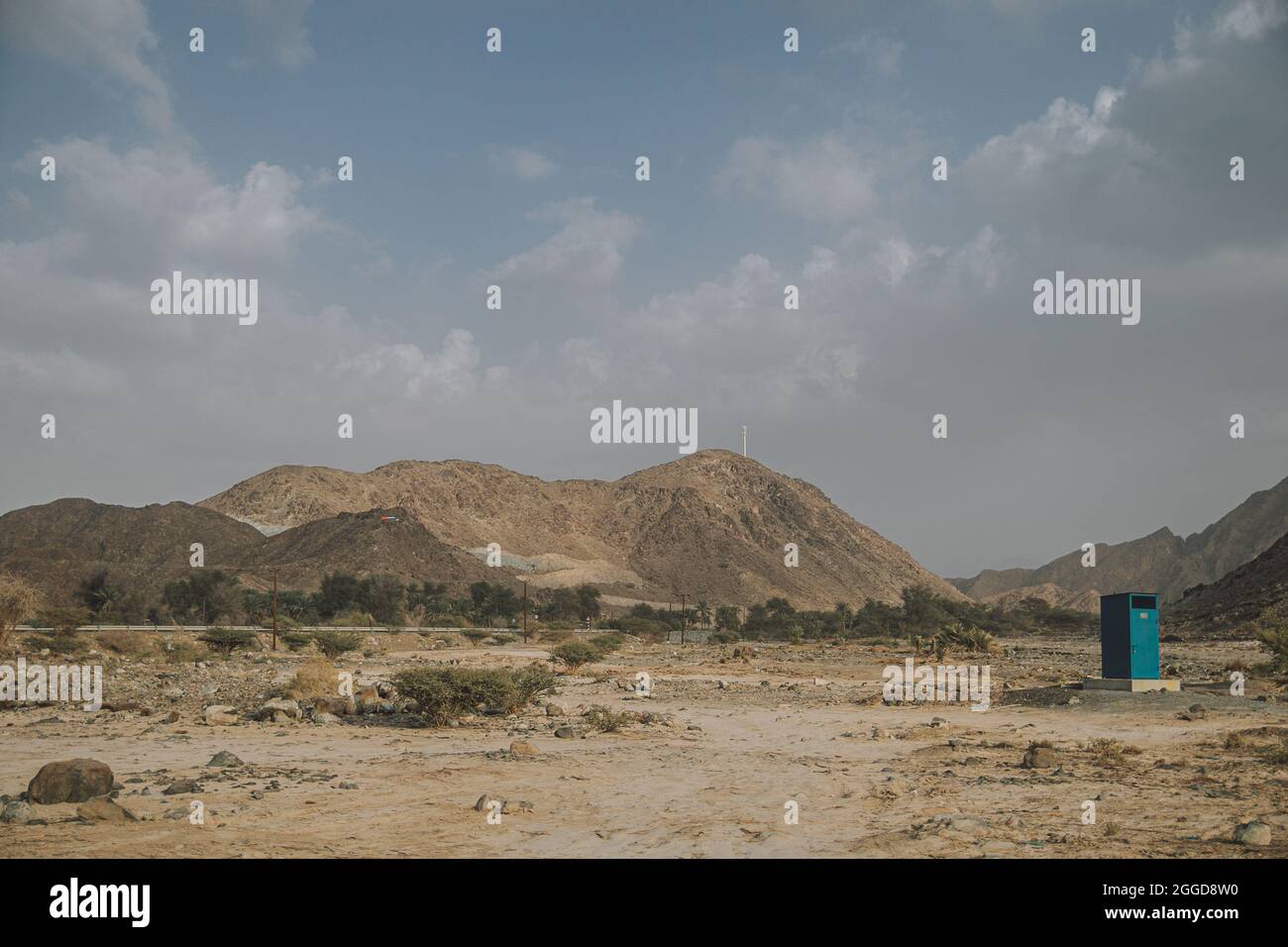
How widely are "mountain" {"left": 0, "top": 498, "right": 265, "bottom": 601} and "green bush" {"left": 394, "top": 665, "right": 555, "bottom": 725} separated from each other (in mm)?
77420

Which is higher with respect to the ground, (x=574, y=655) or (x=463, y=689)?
(x=463, y=689)

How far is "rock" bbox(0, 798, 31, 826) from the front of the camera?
9086 millimetres

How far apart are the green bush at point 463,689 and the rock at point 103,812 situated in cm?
856

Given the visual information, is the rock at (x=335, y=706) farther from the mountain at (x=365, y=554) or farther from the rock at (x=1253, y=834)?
the mountain at (x=365, y=554)

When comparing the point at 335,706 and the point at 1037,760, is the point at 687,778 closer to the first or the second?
the point at 1037,760

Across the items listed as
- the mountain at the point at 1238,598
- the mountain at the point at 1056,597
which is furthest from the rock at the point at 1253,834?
the mountain at the point at 1056,597

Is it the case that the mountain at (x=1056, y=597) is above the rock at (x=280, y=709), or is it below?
below

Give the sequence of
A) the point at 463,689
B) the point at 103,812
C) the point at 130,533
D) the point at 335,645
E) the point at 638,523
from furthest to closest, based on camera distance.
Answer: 1. the point at 638,523
2. the point at 130,533
3. the point at 335,645
4. the point at 463,689
5. the point at 103,812

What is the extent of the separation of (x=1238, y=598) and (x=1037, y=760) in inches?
2280

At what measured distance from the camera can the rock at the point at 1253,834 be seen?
324 inches

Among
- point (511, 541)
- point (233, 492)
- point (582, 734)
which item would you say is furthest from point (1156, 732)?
point (233, 492)

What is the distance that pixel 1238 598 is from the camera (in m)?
60.9

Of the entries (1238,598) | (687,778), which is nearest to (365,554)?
(1238,598)
